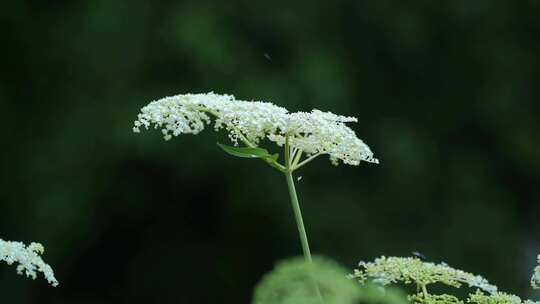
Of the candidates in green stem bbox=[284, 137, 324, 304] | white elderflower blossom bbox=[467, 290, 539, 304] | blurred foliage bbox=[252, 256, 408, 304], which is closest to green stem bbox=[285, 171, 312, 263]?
green stem bbox=[284, 137, 324, 304]

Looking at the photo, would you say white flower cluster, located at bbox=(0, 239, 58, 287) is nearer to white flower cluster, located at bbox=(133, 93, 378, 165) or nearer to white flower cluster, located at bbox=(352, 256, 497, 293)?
white flower cluster, located at bbox=(133, 93, 378, 165)

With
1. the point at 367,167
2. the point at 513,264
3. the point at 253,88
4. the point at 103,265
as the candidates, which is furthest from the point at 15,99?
the point at 513,264

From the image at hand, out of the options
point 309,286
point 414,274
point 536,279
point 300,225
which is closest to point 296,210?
point 300,225

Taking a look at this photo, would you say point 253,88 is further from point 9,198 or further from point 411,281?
point 411,281

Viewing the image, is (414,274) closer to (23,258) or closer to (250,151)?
(250,151)

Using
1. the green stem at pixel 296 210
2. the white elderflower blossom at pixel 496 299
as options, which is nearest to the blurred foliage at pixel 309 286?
the green stem at pixel 296 210
